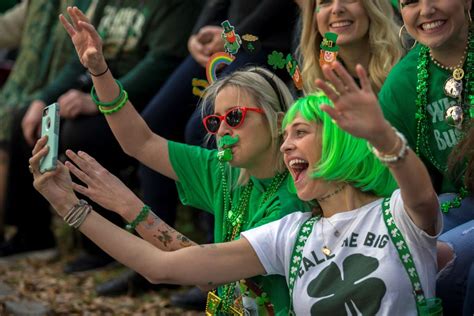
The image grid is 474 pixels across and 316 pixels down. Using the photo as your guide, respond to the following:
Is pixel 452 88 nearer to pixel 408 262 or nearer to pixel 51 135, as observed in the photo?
pixel 408 262

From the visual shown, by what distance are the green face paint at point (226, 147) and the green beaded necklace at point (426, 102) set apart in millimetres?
659

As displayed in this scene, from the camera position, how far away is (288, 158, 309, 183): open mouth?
3.00 meters

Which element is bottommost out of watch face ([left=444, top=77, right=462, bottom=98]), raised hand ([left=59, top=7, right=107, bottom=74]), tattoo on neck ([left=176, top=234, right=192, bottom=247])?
tattoo on neck ([left=176, top=234, right=192, bottom=247])

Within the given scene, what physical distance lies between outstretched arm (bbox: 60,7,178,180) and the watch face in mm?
1031

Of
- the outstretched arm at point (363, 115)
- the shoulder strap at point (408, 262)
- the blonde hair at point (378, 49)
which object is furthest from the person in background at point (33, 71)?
the outstretched arm at point (363, 115)

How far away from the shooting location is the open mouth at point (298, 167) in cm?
300

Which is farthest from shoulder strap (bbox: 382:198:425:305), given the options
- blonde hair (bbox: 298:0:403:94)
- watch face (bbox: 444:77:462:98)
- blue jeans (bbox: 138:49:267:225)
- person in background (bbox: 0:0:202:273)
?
person in background (bbox: 0:0:202:273)

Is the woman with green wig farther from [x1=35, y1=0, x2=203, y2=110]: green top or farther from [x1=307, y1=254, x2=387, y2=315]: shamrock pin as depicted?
[x1=35, y1=0, x2=203, y2=110]: green top

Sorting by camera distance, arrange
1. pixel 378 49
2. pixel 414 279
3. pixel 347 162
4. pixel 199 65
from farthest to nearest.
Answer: pixel 199 65 < pixel 378 49 < pixel 347 162 < pixel 414 279

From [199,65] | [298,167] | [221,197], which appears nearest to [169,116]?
[199,65]

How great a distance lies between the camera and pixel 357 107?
8.15 feet

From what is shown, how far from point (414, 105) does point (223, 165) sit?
2.34 ft

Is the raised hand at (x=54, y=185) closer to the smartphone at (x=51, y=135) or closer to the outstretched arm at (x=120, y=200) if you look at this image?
the smartphone at (x=51, y=135)

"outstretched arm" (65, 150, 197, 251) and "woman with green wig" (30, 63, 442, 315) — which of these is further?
"outstretched arm" (65, 150, 197, 251)
